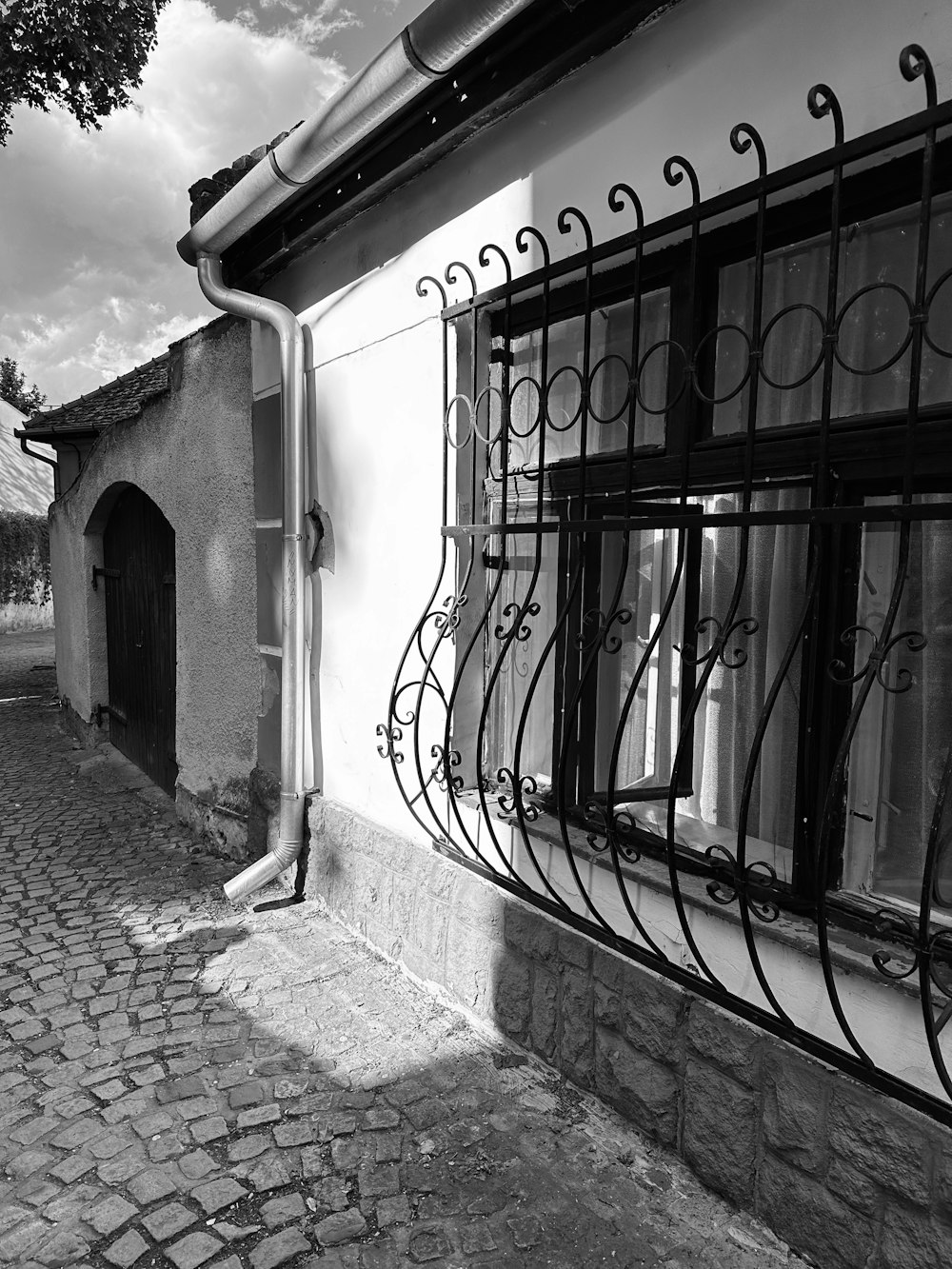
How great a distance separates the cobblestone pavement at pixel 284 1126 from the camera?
193 centimetres

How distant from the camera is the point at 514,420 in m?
2.76

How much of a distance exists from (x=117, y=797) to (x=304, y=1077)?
3.70m

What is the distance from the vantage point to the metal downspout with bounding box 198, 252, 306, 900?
3.62 meters

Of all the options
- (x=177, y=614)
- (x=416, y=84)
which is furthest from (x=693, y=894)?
(x=177, y=614)

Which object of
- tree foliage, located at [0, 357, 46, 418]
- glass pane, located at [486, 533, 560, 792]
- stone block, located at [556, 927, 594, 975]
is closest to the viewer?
stone block, located at [556, 927, 594, 975]

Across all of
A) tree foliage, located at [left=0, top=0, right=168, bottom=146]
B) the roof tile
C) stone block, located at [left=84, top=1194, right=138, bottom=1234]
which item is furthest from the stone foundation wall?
tree foliage, located at [left=0, top=0, right=168, bottom=146]

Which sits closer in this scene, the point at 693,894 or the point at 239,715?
the point at 693,894

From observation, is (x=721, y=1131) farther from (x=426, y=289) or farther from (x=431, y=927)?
(x=426, y=289)

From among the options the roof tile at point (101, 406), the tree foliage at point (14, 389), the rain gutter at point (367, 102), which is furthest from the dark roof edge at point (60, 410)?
the tree foliage at point (14, 389)

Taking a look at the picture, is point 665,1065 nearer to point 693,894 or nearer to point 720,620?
point 693,894

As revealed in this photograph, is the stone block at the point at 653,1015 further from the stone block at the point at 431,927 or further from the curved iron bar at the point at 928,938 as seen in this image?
the stone block at the point at 431,927

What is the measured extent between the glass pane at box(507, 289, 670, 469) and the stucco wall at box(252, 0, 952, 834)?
224 millimetres

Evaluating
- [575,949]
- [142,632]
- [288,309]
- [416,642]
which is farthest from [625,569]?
[142,632]

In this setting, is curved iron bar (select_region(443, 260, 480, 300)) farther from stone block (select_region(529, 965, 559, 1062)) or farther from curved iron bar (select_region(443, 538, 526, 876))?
stone block (select_region(529, 965, 559, 1062))
